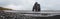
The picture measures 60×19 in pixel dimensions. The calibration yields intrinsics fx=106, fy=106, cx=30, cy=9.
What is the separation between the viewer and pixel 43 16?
1.33 m

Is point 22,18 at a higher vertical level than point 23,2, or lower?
lower

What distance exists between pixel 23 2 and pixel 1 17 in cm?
36

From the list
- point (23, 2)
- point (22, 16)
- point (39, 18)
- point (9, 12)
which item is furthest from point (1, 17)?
point (39, 18)

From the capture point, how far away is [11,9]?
4.59ft

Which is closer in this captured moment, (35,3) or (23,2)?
(35,3)

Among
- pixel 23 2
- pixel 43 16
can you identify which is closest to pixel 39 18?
pixel 43 16

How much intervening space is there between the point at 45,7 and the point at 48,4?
0.06 metres

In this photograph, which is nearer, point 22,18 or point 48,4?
point 22,18

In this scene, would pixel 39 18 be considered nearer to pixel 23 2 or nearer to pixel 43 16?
pixel 43 16

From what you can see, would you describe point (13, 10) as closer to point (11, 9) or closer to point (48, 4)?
point (11, 9)

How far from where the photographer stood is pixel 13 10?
138 cm

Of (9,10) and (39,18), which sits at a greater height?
(9,10)

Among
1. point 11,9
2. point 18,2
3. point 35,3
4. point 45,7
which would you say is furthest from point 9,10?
point 45,7

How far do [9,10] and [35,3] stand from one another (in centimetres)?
35
